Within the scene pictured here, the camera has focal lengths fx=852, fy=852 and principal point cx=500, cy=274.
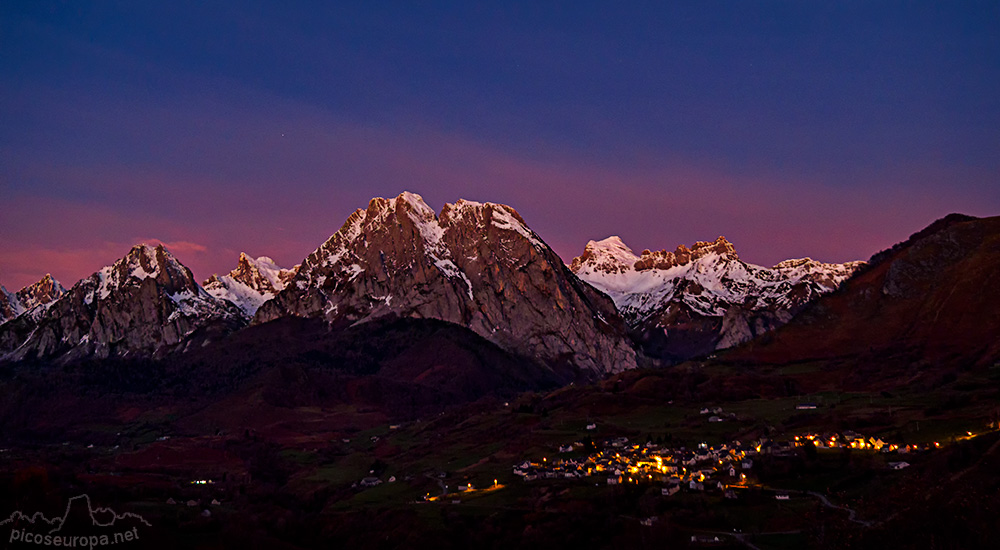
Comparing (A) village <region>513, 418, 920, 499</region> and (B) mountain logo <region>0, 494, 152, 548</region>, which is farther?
(A) village <region>513, 418, 920, 499</region>

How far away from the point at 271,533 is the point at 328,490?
4261 centimetres

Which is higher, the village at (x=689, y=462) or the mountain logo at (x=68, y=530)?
the mountain logo at (x=68, y=530)

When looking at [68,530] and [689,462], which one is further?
[689,462]

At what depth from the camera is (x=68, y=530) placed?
7694 centimetres

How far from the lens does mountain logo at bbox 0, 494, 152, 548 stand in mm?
69056

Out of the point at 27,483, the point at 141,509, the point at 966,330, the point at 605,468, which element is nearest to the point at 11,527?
the point at 27,483

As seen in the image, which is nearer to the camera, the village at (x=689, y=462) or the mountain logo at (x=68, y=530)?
the mountain logo at (x=68, y=530)

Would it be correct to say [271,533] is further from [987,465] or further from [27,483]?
[987,465]

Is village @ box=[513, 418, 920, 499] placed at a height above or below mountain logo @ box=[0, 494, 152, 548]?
below

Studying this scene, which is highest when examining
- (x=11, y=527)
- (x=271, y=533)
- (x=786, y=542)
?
(x=11, y=527)

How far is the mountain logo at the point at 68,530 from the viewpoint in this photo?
69.1 metres

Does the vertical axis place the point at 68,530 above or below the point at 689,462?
above

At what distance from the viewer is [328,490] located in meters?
166

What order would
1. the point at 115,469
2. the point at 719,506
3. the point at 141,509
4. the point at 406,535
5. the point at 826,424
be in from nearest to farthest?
the point at 719,506 → the point at 406,535 → the point at 141,509 → the point at 826,424 → the point at 115,469
